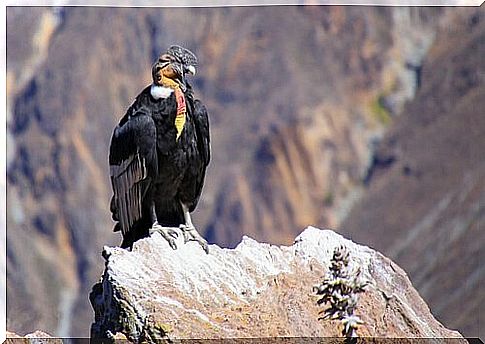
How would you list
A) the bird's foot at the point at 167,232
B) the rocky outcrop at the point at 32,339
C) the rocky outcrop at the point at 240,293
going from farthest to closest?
the rocky outcrop at the point at 32,339 < the bird's foot at the point at 167,232 < the rocky outcrop at the point at 240,293

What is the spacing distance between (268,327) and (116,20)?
36.5 meters

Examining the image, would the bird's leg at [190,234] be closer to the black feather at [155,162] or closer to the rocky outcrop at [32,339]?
the black feather at [155,162]

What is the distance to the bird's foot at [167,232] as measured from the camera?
22.5ft

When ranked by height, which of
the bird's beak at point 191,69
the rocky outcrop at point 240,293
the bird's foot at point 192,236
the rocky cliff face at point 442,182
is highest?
the rocky cliff face at point 442,182

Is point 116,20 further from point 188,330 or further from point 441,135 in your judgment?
point 188,330

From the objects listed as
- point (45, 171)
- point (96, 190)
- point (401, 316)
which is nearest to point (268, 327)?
point (401, 316)

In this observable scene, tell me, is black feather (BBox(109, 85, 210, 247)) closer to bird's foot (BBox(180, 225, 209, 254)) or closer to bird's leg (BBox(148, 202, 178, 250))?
bird's leg (BBox(148, 202, 178, 250))

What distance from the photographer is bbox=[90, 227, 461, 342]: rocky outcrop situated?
6516 millimetres

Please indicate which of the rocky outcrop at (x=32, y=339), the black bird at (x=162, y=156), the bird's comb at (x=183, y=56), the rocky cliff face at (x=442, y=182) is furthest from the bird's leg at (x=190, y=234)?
the rocky cliff face at (x=442, y=182)

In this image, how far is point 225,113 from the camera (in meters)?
43.0

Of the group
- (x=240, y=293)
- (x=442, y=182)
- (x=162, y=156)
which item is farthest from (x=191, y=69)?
(x=442, y=182)

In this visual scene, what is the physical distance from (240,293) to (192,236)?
0.47 meters

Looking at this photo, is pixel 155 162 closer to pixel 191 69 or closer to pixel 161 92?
pixel 161 92

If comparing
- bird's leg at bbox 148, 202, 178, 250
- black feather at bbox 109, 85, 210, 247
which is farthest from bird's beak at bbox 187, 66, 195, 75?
bird's leg at bbox 148, 202, 178, 250
